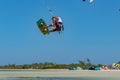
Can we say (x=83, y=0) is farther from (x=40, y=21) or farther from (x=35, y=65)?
(x=35, y=65)

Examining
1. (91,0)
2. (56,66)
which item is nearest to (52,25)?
(91,0)

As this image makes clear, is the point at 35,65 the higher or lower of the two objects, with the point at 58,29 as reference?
higher

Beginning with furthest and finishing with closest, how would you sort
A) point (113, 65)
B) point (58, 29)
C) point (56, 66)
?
point (56, 66)
point (113, 65)
point (58, 29)

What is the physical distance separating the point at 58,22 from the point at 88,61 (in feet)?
271

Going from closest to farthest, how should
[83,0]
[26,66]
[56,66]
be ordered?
[83,0], [56,66], [26,66]

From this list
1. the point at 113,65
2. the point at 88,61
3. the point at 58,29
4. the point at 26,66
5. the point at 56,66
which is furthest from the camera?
the point at 26,66

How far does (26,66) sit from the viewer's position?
12706cm

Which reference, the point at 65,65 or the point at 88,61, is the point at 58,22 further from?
the point at 65,65

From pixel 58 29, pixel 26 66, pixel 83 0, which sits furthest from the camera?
pixel 26 66

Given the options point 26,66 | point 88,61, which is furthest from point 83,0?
point 26,66

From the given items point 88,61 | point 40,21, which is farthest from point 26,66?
point 40,21

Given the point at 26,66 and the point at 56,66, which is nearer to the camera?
the point at 56,66

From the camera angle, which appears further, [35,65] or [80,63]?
[35,65]

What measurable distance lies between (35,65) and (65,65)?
13742 mm
